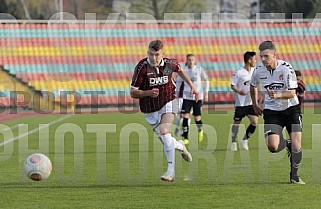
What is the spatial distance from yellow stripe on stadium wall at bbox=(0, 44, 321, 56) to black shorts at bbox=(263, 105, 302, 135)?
2836cm

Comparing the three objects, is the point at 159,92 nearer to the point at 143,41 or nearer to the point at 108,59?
the point at 108,59

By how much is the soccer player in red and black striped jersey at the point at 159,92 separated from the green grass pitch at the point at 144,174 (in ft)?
1.94

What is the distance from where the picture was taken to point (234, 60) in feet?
135

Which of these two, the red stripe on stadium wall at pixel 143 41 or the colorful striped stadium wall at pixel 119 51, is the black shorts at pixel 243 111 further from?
the red stripe on stadium wall at pixel 143 41

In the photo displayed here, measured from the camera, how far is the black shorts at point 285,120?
1202 centimetres

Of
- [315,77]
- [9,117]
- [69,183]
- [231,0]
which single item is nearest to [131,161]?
[69,183]

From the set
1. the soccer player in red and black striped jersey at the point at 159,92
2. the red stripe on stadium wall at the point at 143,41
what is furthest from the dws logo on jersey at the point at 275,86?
the red stripe on stadium wall at the point at 143,41

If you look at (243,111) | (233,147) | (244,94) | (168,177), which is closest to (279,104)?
(168,177)

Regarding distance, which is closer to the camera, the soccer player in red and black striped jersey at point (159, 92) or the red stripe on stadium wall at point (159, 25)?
the soccer player in red and black striped jersey at point (159, 92)

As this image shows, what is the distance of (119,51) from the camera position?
40.7 meters

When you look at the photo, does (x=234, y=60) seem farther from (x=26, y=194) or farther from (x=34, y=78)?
(x=26, y=194)

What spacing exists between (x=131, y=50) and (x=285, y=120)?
1142 inches

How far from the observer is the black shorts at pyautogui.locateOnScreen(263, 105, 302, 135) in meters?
12.0

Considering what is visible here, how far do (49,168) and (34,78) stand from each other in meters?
27.6
